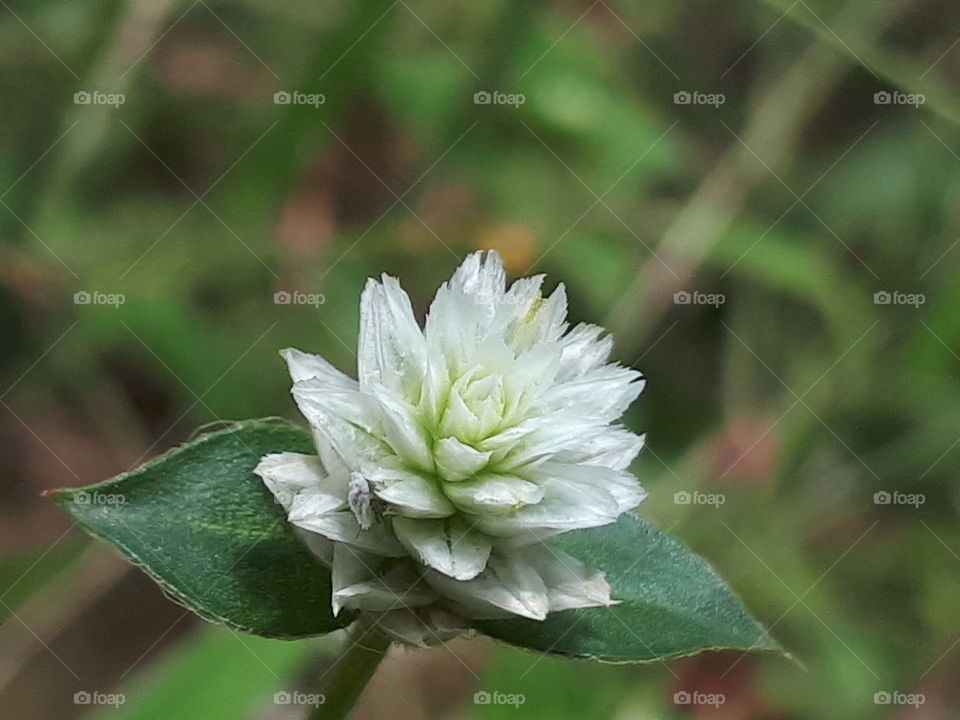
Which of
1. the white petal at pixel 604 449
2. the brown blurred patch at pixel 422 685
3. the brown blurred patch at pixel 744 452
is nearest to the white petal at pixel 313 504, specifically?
the white petal at pixel 604 449

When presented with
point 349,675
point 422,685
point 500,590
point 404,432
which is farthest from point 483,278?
point 422,685

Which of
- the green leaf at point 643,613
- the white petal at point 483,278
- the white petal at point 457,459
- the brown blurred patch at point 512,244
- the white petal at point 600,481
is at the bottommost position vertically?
the green leaf at point 643,613

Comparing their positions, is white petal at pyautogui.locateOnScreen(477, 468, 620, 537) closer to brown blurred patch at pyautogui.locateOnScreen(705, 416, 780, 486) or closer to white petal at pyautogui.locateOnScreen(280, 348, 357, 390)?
white petal at pyautogui.locateOnScreen(280, 348, 357, 390)

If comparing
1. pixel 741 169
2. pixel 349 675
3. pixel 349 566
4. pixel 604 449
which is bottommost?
pixel 349 675

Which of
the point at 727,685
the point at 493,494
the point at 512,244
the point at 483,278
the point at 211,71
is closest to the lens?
the point at 493,494

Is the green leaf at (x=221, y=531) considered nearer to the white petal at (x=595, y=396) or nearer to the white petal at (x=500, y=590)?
the white petal at (x=500, y=590)

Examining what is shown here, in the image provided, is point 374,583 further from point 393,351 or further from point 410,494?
point 393,351

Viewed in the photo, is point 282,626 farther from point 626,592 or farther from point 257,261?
point 257,261

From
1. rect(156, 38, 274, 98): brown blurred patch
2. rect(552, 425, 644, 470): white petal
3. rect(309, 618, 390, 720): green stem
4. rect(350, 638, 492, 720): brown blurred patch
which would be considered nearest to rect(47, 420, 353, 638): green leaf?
rect(309, 618, 390, 720): green stem

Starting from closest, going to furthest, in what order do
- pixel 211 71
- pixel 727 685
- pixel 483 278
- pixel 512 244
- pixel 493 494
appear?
pixel 493 494 → pixel 483 278 → pixel 727 685 → pixel 512 244 → pixel 211 71
